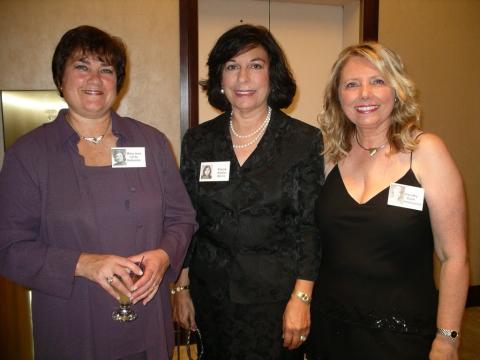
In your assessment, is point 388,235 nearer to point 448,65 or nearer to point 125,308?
point 125,308

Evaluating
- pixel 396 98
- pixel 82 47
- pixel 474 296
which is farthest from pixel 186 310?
pixel 474 296

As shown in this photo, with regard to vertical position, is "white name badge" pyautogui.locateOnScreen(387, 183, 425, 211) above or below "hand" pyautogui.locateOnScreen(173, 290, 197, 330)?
above

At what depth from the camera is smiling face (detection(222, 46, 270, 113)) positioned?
1.92 m

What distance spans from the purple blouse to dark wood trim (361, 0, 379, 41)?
314 centimetres

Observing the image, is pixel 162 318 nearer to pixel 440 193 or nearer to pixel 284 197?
pixel 284 197

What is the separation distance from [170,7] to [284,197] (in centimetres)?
247

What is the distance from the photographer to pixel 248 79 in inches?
75.4

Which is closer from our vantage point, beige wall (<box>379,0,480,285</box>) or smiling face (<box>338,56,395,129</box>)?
smiling face (<box>338,56,395,129</box>)

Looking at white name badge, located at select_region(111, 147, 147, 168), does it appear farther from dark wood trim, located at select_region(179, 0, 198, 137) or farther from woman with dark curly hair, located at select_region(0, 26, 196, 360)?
dark wood trim, located at select_region(179, 0, 198, 137)

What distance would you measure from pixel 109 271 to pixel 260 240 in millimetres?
697

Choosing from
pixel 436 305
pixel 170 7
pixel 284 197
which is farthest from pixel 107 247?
pixel 170 7

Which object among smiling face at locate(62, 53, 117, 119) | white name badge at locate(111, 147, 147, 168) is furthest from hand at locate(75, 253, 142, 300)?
smiling face at locate(62, 53, 117, 119)

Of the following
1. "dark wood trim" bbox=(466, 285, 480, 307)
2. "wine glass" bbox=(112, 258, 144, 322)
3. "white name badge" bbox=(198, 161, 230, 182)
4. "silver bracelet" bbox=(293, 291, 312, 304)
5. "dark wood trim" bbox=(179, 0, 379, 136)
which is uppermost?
"dark wood trim" bbox=(179, 0, 379, 136)

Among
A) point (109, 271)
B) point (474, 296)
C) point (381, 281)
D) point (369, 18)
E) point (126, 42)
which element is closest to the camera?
point (109, 271)
